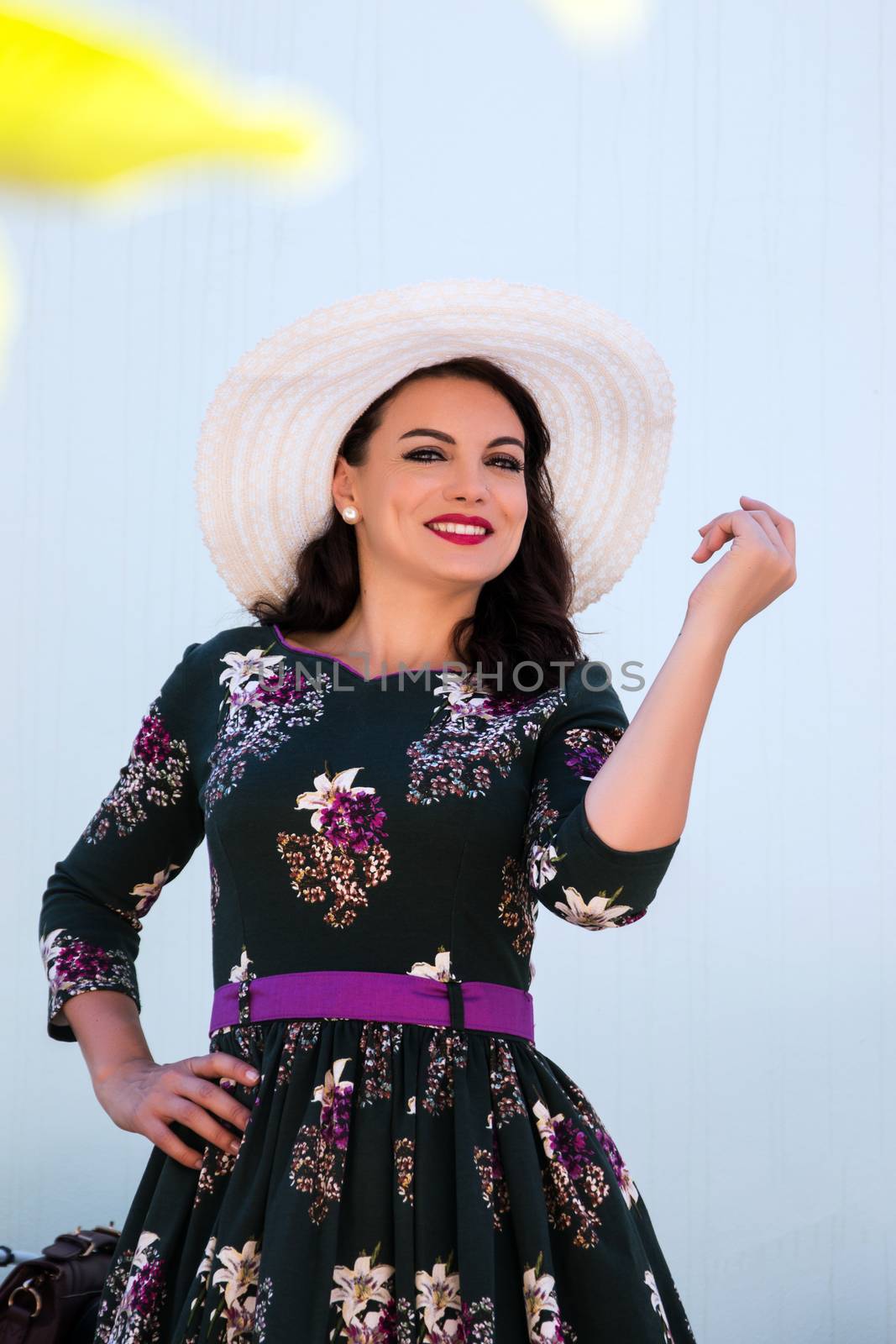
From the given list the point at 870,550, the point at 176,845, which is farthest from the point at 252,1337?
the point at 870,550

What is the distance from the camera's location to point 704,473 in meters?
2.62

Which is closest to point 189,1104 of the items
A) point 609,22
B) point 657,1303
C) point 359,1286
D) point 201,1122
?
point 201,1122

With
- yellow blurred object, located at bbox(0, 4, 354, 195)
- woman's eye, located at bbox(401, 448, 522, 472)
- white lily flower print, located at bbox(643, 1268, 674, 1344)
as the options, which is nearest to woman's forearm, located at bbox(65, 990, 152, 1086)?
white lily flower print, located at bbox(643, 1268, 674, 1344)

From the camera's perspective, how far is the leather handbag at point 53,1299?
1625 millimetres

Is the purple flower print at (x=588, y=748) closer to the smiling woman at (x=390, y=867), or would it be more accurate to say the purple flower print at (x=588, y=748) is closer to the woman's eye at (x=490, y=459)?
the smiling woman at (x=390, y=867)

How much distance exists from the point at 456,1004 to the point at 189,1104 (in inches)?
10.5

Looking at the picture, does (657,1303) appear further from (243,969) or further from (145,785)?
(145,785)

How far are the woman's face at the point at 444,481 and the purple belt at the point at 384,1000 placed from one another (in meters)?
0.47

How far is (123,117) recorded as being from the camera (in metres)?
2.68

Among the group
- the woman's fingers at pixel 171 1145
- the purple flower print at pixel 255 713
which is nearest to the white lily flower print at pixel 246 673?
the purple flower print at pixel 255 713

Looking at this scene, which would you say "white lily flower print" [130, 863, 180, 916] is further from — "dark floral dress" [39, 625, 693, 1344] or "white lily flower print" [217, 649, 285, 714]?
"white lily flower print" [217, 649, 285, 714]

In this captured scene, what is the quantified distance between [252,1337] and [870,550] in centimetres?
181

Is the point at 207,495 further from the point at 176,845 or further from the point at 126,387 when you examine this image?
the point at 126,387

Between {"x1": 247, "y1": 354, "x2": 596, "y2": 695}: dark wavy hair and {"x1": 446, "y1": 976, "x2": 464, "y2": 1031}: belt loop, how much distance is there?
39 cm
